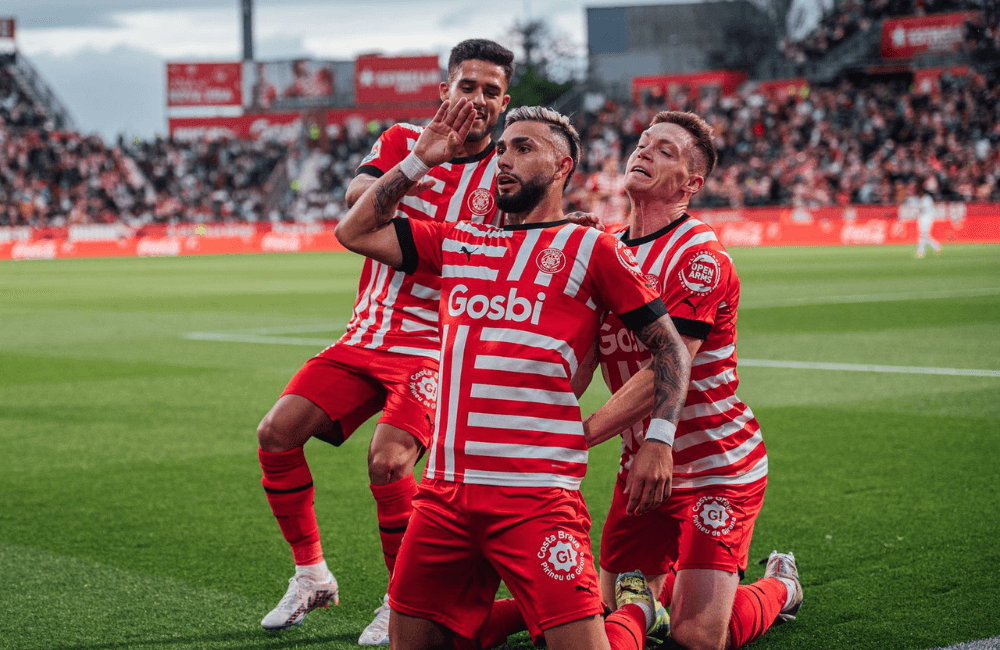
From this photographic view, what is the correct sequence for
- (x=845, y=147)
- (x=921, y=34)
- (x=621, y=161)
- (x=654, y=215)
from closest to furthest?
(x=654, y=215)
(x=845, y=147)
(x=621, y=161)
(x=921, y=34)

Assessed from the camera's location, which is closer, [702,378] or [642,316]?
[642,316]

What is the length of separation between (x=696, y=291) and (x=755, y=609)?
1165 mm

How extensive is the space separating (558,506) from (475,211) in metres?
1.65

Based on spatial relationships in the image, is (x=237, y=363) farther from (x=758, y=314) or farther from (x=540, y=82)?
(x=540, y=82)

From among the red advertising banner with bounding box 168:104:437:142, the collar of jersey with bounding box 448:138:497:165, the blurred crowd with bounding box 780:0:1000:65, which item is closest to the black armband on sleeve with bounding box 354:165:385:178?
the collar of jersey with bounding box 448:138:497:165

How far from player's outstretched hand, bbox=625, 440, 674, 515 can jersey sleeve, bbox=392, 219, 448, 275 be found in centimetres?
84

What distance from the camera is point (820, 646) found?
406cm

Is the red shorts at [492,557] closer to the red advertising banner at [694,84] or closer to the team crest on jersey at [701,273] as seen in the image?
the team crest on jersey at [701,273]

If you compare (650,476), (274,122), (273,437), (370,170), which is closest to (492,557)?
(650,476)

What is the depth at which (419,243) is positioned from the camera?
3.46m

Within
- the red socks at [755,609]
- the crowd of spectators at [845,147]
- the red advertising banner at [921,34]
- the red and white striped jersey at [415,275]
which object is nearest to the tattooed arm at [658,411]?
the red socks at [755,609]

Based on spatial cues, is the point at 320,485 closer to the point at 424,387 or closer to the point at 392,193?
the point at 424,387

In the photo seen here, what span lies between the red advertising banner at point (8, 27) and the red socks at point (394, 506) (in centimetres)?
6054

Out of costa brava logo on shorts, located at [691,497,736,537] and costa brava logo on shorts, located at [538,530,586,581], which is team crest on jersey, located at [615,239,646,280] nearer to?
costa brava logo on shorts, located at [538,530,586,581]
